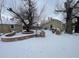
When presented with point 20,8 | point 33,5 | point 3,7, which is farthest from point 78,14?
point 3,7

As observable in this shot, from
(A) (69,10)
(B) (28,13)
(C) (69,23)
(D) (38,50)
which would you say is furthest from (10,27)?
(D) (38,50)

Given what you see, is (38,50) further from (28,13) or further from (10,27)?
(10,27)

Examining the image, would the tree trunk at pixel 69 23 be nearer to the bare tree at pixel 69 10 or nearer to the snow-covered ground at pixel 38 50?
the bare tree at pixel 69 10

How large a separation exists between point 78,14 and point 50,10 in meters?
5.59

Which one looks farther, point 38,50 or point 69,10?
point 69,10

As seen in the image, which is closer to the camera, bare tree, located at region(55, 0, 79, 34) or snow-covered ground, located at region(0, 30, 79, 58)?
snow-covered ground, located at region(0, 30, 79, 58)

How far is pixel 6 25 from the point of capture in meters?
27.0

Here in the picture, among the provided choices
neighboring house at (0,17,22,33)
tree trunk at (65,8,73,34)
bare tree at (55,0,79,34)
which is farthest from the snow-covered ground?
neighboring house at (0,17,22,33)

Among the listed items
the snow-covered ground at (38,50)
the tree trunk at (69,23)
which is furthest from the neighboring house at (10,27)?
the snow-covered ground at (38,50)

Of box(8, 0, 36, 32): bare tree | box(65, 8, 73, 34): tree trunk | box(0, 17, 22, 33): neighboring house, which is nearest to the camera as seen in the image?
box(8, 0, 36, 32): bare tree

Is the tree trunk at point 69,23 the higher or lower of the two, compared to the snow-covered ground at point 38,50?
higher

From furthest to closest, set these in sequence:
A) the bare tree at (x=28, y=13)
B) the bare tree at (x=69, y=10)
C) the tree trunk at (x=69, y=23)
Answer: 1. the bare tree at (x=69, y=10)
2. the tree trunk at (x=69, y=23)
3. the bare tree at (x=28, y=13)

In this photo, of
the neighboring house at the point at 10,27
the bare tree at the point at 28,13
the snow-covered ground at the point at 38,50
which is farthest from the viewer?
the neighboring house at the point at 10,27

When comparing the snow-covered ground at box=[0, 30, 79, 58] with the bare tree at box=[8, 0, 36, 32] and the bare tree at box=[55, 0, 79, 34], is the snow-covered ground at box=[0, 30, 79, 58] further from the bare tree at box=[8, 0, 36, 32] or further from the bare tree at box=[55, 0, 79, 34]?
the bare tree at box=[55, 0, 79, 34]
